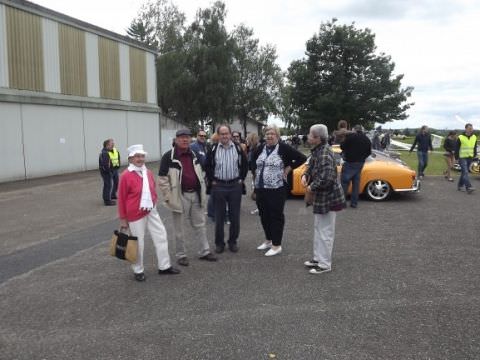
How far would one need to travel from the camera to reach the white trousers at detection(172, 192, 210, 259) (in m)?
5.84

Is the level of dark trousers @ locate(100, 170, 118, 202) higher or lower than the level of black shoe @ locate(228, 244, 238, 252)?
higher

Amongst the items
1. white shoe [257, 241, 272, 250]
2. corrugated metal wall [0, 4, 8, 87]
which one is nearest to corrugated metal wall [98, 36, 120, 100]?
corrugated metal wall [0, 4, 8, 87]

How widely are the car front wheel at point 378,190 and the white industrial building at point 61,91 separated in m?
13.0

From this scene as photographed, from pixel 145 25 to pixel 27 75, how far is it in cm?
3115

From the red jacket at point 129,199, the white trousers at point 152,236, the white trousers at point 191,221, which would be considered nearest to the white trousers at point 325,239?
the white trousers at point 191,221

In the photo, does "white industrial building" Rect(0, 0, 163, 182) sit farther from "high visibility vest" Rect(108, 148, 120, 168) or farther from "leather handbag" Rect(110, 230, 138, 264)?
"leather handbag" Rect(110, 230, 138, 264)

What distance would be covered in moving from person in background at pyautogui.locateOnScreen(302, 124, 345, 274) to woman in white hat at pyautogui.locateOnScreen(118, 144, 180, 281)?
1.80 meters

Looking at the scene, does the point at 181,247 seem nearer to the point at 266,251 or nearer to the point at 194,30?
the point at 266,251

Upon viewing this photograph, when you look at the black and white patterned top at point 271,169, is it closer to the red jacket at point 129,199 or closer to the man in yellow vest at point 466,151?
the red jacket at point 129,199

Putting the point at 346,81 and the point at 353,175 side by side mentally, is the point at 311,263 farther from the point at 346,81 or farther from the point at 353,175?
the point at 346,81

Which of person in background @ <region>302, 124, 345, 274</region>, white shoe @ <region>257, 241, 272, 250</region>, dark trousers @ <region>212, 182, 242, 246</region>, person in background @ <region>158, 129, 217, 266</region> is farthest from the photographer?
white shoe @ <region>257, 241, 272, 250</region>

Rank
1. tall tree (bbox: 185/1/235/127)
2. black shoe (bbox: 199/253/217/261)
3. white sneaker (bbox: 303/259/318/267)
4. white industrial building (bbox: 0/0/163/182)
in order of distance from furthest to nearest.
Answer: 1. tall tree (bbox: 185/1/235/127)
2. white industrial building (bbox: 0/0/163/182)
3. black shoe (bbox: 199/253/217/261)
4. white sneaker (bbox: 303/259/318/267)

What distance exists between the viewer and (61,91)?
19.8 meters

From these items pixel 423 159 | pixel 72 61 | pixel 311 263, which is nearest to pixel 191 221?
pixel 311 263
